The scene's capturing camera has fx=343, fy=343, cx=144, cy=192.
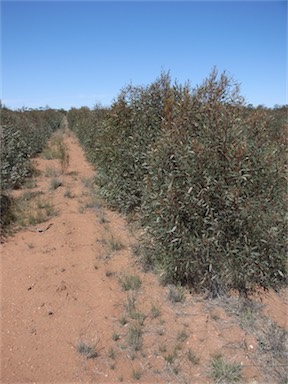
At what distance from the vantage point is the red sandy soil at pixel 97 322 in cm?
302

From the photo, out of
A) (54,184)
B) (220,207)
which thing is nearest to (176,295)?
(220,207)

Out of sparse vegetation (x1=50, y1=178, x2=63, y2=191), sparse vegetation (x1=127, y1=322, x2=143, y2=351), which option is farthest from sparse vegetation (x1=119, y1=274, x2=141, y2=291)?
sparse vegetation (x1=50, y1=178, x2=63, y2=191)

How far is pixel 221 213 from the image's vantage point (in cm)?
390

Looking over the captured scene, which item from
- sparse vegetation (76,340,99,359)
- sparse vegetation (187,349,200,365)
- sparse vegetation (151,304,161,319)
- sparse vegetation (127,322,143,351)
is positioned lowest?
sparse vegetation (76,340,99,359)

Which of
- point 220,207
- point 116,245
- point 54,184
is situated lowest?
point 116,245

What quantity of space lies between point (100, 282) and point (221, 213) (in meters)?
1.77

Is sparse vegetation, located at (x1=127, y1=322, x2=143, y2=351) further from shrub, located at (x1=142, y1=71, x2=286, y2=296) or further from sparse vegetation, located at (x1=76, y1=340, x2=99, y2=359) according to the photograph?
shrub, located at (x1=142, y1=71, x2=286, y2=296)

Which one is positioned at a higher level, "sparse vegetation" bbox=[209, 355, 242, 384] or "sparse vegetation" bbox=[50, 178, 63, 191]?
"sparse vegetation" bbox=[50, 178, 63, 191]

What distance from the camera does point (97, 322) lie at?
11.9 ft

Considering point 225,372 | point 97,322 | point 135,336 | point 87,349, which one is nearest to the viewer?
point 225,372

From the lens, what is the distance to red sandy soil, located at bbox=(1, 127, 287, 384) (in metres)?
3.02

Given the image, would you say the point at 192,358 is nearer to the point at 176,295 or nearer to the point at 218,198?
the point at 176,295

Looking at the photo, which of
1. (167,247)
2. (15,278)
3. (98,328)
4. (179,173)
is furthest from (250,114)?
(15,278)

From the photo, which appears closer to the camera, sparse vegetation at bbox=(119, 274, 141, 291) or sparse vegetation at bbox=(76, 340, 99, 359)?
sparse vegetation at bbox=(76, 340, 99, 359)
